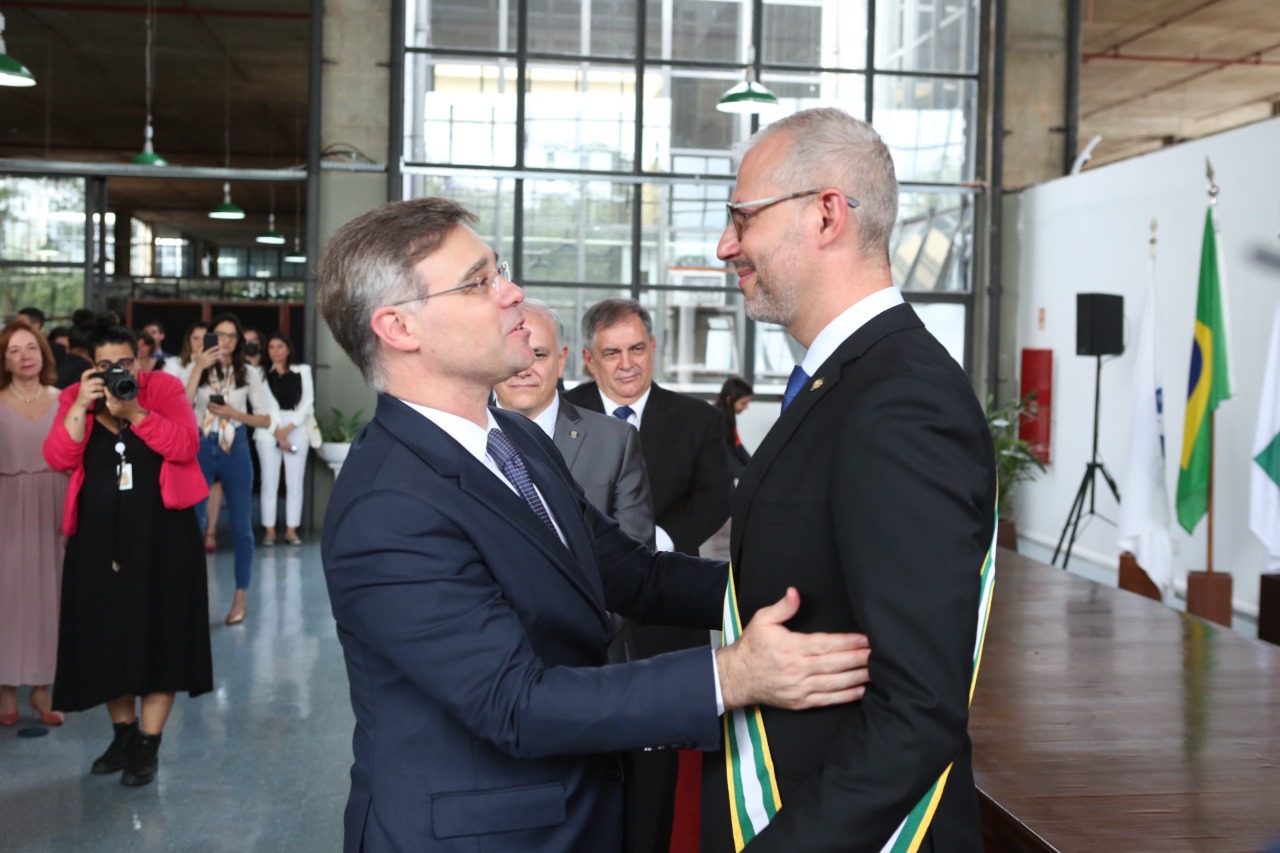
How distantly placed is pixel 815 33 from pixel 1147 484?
5.45m

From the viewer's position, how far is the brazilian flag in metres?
6.79

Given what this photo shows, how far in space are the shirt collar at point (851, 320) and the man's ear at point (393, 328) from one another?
20.8 inches

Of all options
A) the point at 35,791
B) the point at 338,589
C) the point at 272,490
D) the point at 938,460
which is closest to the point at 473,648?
the point at 338,589

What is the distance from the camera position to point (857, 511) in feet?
4.43

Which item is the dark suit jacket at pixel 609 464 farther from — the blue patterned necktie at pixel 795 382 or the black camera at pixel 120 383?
the black camera at pixel 120 383

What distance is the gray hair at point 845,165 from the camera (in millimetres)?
1537

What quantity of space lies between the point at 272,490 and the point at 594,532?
813 centimetres

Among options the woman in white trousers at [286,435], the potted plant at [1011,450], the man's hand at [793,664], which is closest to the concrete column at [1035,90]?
the potted plant at [1011,450]

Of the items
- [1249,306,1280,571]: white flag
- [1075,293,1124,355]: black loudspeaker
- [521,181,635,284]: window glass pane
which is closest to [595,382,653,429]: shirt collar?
[1249,306,1280,571]: white flag

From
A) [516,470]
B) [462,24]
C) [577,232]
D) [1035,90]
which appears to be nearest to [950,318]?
[1035,90]

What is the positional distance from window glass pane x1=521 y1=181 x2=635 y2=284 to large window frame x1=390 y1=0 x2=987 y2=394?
15 millimetres

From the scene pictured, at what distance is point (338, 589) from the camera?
155 cm

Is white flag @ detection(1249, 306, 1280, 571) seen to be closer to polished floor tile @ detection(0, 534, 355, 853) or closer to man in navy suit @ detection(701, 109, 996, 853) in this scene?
polished floor tile @ detection(0, 534, 355, 853)

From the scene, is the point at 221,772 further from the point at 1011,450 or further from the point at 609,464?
A: the point at 1011,450
